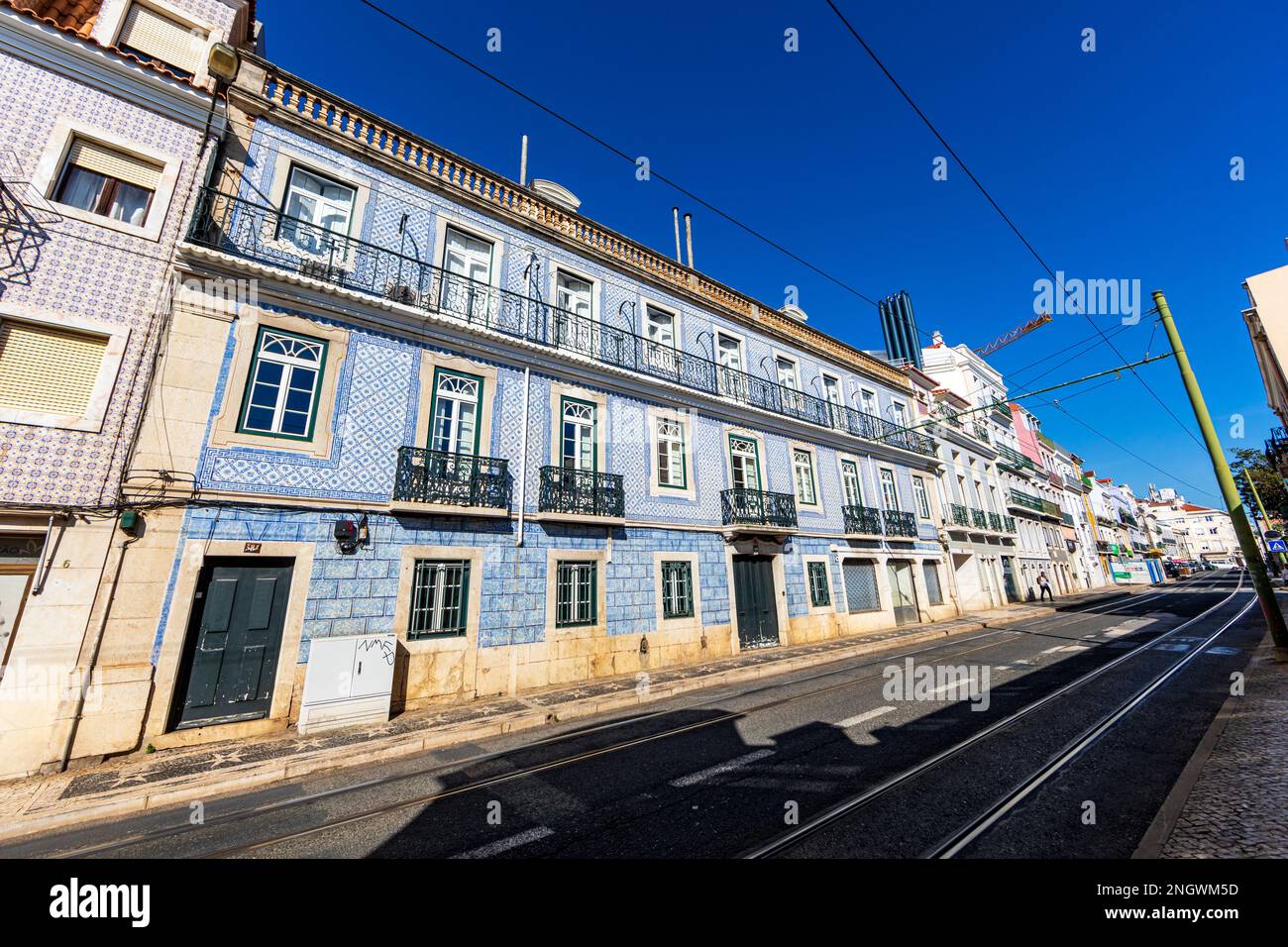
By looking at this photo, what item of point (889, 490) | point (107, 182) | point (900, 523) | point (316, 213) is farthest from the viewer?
point (889, 490)

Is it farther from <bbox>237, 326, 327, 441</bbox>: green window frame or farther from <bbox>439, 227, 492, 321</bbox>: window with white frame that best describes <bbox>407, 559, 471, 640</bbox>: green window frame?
<bbox>439, 227, 492, 321</bbox>: window with white frame

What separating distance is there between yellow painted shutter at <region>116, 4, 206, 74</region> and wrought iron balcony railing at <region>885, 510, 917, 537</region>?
23.5 meters

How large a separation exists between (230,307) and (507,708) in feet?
27.7

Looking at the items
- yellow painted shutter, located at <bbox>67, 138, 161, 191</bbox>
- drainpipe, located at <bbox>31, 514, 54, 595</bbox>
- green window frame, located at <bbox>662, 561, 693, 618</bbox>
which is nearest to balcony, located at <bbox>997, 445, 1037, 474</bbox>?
green window frame, located at <bbox>662, 561, 693, 618</bbox>

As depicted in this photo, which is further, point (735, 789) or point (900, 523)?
point (900, 523)

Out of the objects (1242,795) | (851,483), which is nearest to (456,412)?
(1242,795)

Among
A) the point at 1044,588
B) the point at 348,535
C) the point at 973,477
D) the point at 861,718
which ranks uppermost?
the point at 973,477

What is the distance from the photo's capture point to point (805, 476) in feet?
55.6

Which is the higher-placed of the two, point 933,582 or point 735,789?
point 933,582

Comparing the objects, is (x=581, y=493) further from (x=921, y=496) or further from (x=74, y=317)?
(x=921, y=496)

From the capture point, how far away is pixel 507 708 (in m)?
8.04

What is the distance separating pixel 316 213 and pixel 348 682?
30.4 feet

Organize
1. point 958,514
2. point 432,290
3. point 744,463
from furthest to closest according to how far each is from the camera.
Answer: point 958,514 → point 744,463 → point 432,290

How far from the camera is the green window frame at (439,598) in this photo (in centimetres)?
873
